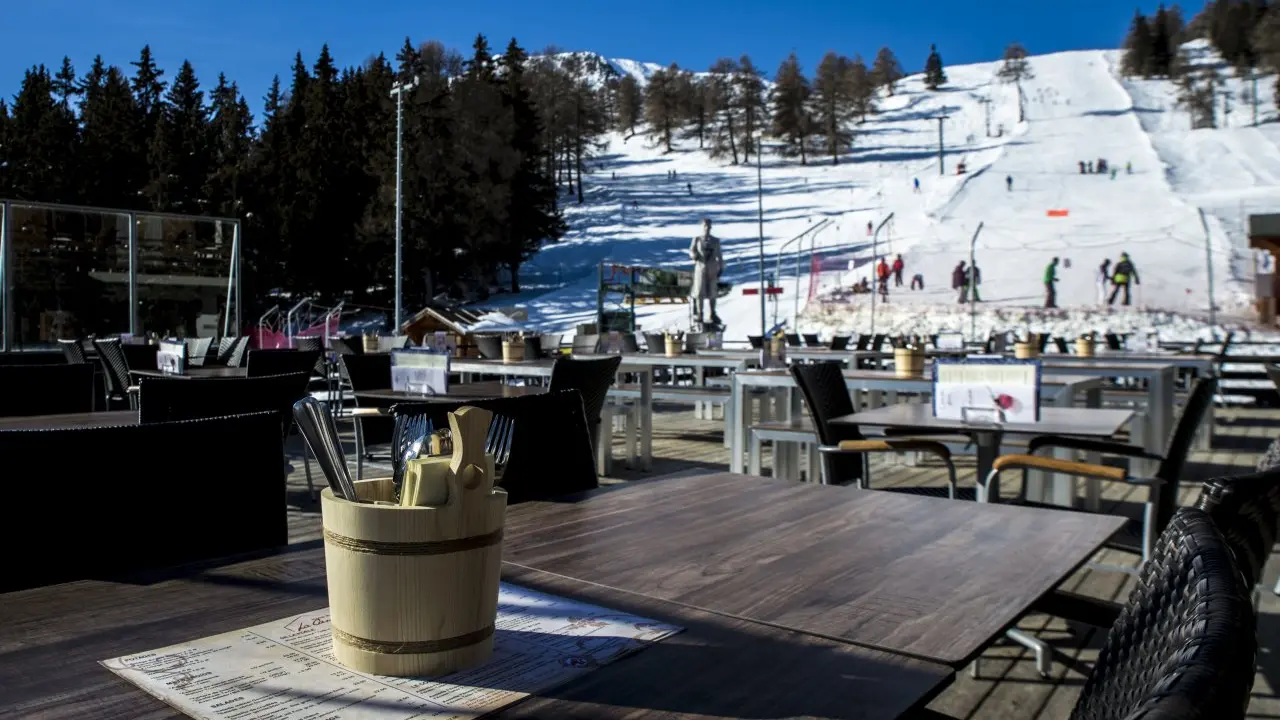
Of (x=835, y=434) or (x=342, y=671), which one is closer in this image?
(x=342, y=671)

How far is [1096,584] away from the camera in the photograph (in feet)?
11.5

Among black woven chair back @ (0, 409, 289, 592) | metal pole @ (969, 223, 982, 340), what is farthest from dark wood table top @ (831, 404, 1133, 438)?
metal pole @ (969, 223, 982, 340)

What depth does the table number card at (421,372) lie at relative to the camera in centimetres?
411

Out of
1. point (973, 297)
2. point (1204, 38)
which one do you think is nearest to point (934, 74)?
point (1204, 38)

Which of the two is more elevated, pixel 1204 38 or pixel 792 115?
pixel 1204 38

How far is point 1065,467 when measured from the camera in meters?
2.71

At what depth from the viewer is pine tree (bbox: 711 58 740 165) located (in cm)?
7750

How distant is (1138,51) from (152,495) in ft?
362

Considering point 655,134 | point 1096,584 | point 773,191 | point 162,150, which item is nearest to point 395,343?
point 1096,584

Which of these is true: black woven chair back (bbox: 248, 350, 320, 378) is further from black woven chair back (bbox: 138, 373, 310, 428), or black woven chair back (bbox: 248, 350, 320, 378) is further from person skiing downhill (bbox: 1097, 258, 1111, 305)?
person skiing downhill (bbox: 1097, 258, 1111, 305)

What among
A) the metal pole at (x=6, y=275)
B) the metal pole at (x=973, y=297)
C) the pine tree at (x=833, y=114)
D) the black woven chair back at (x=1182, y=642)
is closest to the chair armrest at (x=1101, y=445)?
the black woven chair back at (x=1182, y=642)

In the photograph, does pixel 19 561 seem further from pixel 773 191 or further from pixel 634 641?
pixel 773 191

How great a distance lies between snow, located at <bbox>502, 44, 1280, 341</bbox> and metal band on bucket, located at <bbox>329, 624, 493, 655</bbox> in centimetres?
2242

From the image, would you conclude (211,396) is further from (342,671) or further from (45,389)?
(342,671)
